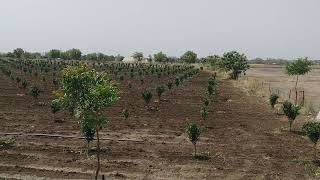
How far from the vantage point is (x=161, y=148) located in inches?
936

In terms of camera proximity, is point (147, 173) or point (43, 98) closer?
point (147, 173)

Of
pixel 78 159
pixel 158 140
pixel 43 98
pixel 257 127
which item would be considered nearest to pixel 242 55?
pixel 43 98

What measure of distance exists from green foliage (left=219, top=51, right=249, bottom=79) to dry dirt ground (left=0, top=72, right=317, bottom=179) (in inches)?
1583

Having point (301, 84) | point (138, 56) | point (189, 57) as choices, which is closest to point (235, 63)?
point (301, 84)

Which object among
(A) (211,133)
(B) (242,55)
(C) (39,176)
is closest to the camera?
(C) (39,176)

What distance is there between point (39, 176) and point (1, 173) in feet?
5.43

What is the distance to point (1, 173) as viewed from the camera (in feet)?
63.1

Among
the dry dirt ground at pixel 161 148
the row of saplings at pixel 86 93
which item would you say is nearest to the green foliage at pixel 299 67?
the dry dirt ground at pixel 161 148

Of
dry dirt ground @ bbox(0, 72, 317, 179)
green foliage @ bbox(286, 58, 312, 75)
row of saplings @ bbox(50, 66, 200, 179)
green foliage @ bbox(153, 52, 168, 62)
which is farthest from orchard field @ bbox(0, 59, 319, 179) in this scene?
green foliage @ bbox(153, 52, 168, 62)

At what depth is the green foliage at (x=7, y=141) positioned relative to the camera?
23.8 meters

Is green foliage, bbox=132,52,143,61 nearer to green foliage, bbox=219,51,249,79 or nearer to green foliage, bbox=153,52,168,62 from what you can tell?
green foliage, bbox=153,52,168,62

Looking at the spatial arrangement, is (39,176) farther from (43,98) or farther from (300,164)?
(43,98)

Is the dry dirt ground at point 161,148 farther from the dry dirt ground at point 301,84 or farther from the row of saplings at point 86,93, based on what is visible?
the dry dirt ground at point 301,84

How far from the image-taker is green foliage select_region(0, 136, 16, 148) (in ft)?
78.2
